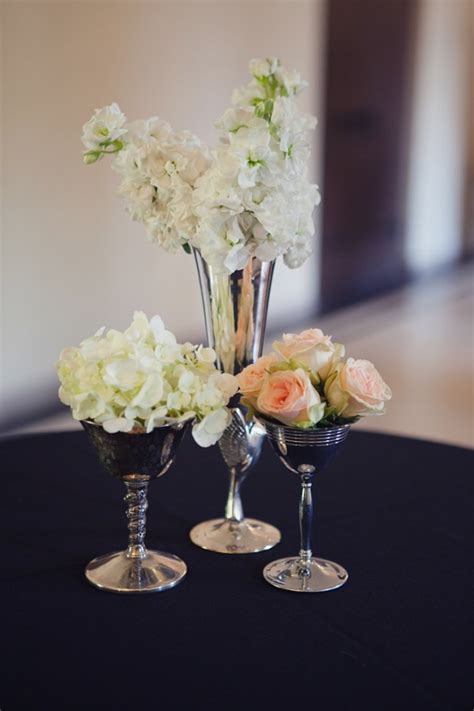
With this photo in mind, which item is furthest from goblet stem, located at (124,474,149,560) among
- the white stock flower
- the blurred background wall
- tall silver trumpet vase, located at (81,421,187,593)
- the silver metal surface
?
the blurred background wall

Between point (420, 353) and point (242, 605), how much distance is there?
15.5 feet

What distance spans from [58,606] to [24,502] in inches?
15.7

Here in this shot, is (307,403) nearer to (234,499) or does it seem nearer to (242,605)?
(242,605)

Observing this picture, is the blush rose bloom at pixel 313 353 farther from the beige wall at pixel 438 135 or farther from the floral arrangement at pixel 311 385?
the beige wall at pixel 438 135

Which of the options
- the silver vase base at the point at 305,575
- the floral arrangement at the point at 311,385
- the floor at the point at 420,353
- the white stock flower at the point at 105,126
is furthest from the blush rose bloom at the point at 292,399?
the floor at the point at 420,353

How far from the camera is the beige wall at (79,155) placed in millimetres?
4035

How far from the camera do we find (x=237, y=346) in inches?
55.0

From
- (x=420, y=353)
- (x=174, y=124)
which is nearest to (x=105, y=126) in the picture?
(x=174, y=124)

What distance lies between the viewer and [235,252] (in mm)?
1230

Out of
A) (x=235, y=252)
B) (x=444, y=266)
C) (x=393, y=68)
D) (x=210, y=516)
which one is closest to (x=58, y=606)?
(x=210, y=516)

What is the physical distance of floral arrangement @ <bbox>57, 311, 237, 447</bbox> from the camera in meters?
1.12

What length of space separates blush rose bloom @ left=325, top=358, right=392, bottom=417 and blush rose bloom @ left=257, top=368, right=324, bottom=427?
3cm

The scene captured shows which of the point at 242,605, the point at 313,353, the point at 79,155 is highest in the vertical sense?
the point at 79,155

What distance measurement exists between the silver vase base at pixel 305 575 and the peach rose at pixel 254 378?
24 centimetres
